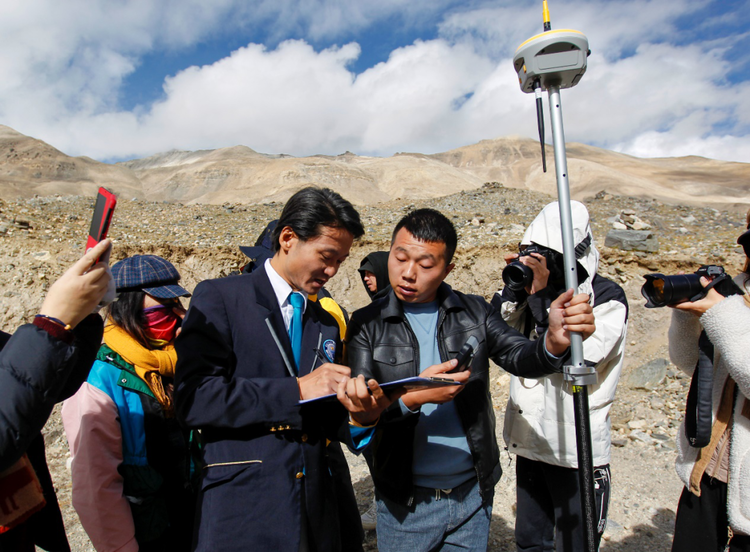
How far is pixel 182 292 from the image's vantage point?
7.63ft

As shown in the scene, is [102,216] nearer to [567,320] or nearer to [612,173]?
[567,320]

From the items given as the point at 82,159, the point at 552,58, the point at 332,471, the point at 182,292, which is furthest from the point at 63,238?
the point at 82,159

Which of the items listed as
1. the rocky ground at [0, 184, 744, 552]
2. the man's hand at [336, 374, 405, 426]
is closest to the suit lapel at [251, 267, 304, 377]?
the man's hand at [336, 374, 405, 426]

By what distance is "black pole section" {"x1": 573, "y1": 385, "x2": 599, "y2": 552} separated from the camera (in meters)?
1.60

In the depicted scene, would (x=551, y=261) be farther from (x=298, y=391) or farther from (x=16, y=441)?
(x=16, y=441)

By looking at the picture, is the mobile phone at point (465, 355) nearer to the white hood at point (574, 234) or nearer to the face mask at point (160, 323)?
the white hood at point (574, 234)

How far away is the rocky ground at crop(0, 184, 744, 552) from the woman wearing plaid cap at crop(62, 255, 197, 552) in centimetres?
Result: 162

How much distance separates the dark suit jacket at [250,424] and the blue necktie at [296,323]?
0.08m

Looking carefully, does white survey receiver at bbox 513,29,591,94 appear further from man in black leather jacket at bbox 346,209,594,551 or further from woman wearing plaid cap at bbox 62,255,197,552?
woman wearing plaid cap at bbox 62,255,197,552

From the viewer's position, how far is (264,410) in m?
1.41

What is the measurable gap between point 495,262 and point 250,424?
875 centimetres

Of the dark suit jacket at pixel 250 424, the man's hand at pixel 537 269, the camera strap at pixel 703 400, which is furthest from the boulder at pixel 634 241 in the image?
the dark suit jacket at pixel 250 424

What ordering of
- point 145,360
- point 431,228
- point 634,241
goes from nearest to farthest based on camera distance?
point 431,228, point 145,360, point 634,241

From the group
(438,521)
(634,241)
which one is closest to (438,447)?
(438,521)
